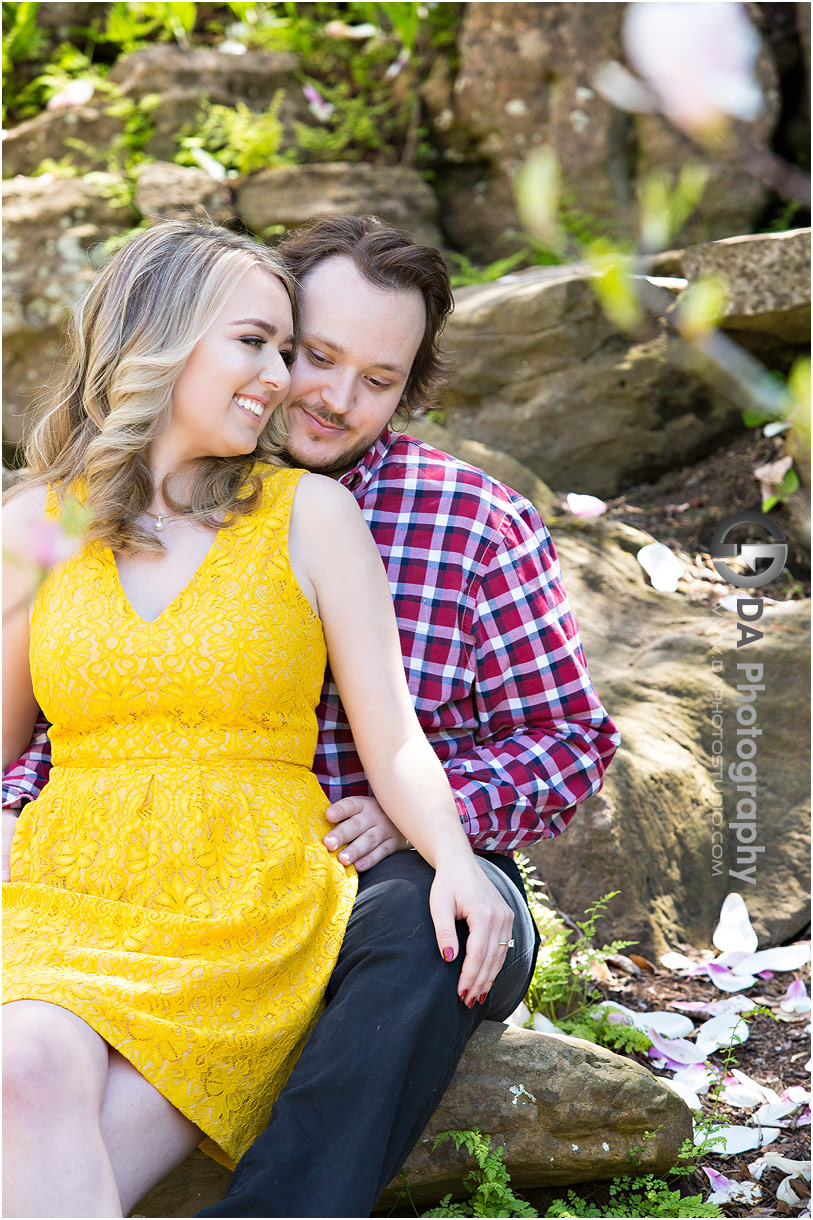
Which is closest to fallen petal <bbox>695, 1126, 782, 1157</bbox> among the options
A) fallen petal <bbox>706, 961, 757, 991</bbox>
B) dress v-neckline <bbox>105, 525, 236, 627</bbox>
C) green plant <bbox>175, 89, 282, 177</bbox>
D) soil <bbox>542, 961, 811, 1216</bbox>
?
soil <bbox>542, 961, 811, 1216</bbox>

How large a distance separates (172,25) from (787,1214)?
6.13 m

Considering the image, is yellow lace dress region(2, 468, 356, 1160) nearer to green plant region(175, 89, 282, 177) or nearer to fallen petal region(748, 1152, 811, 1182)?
fallen petal region(748, 1152, 811, 1182)

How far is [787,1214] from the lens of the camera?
2.16 metres

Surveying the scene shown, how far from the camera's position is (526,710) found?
2328 mm

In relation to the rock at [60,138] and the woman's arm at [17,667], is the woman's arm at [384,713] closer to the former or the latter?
the woman's arm at [17,667]

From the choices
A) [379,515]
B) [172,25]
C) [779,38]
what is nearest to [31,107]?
[172,25]

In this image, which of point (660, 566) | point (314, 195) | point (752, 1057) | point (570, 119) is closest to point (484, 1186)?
point (752, 1057)

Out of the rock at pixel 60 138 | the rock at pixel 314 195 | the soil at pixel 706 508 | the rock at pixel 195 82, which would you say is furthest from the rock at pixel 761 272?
the rock at pixel 60 138

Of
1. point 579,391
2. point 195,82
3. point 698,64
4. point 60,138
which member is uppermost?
point 698,64

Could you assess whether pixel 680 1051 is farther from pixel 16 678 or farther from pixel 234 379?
pixel 234 379

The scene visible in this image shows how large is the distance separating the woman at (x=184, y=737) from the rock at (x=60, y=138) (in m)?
4.07

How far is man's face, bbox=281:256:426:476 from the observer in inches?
93.6

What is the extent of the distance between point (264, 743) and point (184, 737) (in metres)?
0.15

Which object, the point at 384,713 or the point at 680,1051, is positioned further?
the point at 680,1051
